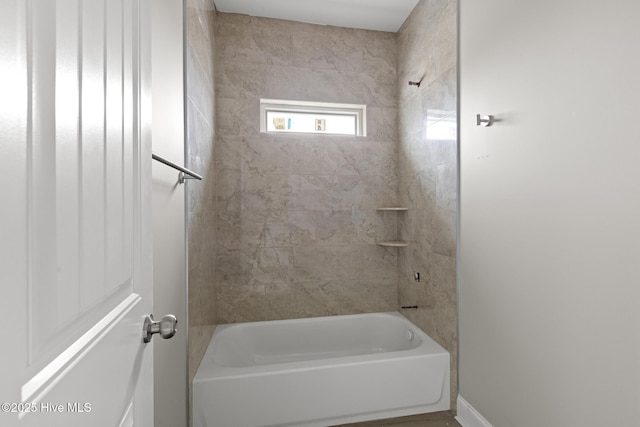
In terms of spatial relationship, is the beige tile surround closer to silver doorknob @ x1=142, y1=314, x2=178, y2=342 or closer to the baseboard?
the baseboard

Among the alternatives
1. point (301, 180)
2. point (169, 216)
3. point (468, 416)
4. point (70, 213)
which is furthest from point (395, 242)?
point (70, 213)

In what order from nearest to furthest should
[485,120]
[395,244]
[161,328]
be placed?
[161,328] < [485,120] < [395,244]

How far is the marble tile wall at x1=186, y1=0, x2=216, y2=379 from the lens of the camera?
1.48 metres

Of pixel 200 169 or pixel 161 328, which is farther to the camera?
pixel 200 169

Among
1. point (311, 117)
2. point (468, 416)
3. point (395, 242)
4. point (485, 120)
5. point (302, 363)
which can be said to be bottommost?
point (468, 416)

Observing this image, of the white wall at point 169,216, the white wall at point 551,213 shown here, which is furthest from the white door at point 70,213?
the white wall at point 551,213

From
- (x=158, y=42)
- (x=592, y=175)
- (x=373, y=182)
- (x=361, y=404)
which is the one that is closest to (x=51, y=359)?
(x=158, y=42)

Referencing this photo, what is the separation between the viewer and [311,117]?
2.60 meters

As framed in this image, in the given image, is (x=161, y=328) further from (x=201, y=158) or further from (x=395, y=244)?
(x=395, y=244)

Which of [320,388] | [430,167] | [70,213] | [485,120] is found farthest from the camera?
[430,167]

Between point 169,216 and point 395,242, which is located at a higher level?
point 169,216

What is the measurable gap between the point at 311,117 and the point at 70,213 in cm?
241

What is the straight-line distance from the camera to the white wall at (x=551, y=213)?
3.12ft

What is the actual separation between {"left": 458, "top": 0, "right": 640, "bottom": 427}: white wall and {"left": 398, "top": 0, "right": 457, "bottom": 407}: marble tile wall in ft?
0.38
